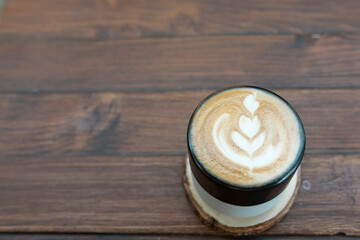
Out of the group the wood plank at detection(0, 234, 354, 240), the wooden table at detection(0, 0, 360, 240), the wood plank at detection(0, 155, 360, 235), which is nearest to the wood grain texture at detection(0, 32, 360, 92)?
the wooden table at detection(0, 0, 360, 240)

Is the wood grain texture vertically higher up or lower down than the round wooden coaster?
higher up

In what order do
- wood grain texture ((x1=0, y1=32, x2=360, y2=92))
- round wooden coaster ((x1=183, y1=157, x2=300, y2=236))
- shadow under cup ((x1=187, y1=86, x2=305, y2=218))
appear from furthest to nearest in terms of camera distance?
wood grain texture ((x1=0, y1=32, x2=360, y2=92)), round wooden coaster ((x1=183, y1=157, x2=300, y2=236)), shadow under cup ((x1=187, y1=86, x2=305, y2=218))

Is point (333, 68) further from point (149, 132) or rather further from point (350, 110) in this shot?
point (149, 132)

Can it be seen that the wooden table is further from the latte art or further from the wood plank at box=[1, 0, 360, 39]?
the latte art

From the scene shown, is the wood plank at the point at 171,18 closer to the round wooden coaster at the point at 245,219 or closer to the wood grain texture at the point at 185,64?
the wood grain texture at the point at 185,64

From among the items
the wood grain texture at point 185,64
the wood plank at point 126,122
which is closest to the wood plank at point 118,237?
the wood plank at point 126,122

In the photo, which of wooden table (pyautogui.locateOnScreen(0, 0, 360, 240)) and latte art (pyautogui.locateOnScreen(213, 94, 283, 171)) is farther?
wooden table (pyautogui.locateOnScreen(0, 0, 360, 240))

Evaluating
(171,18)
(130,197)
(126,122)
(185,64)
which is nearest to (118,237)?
(130,197)

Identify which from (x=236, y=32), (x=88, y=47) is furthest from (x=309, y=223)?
(x=88, y=47)
